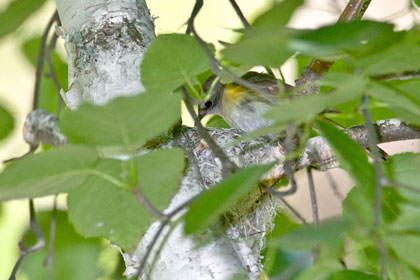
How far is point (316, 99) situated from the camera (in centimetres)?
41

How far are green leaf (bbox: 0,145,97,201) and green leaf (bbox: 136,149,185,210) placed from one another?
47mm

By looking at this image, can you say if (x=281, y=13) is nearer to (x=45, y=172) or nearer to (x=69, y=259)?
(x=45, y=172)

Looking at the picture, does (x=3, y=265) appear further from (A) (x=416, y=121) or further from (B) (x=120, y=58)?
(A) (x=416, y=121)

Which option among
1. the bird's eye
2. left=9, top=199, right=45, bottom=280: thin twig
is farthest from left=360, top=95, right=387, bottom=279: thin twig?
the bird's eye

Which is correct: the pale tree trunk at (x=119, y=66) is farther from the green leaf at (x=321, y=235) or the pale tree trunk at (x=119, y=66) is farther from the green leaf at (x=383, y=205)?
the green leaf at (x=321, y=235)

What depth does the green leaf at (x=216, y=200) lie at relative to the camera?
16.0 inches

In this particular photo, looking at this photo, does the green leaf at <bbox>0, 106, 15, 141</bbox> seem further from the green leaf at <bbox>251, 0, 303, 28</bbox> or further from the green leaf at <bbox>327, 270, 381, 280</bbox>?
the green leaf at <bbox>327, 270, 381, 280</bbox>

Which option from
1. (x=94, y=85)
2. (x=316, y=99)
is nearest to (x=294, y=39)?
(x=316, y=99)

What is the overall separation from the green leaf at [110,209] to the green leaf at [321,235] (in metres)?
0.19

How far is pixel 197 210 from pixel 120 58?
0.63 m

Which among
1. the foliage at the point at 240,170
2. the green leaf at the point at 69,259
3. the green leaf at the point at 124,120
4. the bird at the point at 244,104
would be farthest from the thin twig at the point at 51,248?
the bird at the point at 244,104

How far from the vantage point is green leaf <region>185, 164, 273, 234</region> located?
0.41m

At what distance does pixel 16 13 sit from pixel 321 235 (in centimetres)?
89

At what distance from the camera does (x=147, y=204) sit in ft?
1.67
